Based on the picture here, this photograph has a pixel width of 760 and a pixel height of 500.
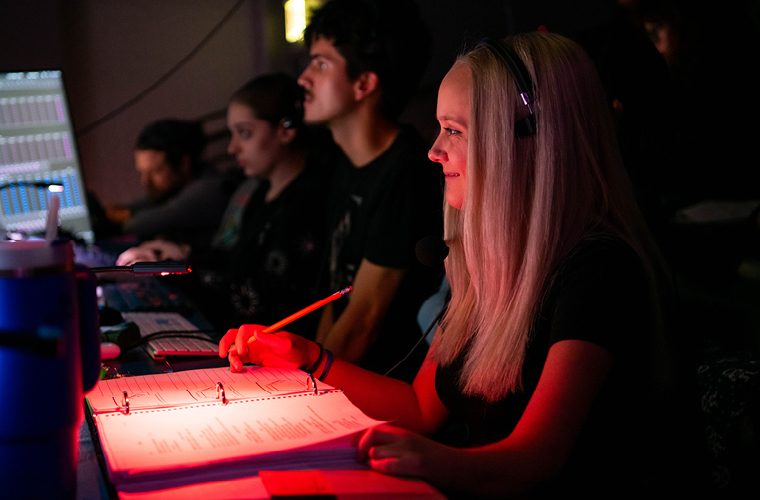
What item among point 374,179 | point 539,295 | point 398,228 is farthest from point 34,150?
point 539,295

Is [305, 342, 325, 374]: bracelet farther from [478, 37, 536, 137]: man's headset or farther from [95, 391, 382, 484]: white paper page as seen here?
[478, 37, 536, 137]: man's headset

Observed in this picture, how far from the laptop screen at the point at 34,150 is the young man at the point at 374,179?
804 millimetres

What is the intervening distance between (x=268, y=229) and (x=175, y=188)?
4.16 ft

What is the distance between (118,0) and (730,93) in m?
3.07

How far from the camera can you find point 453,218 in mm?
1156

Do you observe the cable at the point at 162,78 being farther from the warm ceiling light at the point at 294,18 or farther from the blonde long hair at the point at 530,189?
the blonde long hair at the point at 530,189

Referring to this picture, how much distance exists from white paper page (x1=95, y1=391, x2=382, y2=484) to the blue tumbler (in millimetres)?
62

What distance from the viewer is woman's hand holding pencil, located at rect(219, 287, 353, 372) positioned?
99 cm

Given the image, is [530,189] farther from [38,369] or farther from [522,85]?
[38,369]

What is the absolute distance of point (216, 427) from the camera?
0.69m

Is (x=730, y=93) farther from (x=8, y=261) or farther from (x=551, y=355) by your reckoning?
(x=8, y=261)

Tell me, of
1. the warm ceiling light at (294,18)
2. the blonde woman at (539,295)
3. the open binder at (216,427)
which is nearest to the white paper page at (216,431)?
the open binder at (216,427)

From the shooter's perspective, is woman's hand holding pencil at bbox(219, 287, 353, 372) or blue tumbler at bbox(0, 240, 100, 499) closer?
blue tumbler at bbox(0, 240, 100, 499)

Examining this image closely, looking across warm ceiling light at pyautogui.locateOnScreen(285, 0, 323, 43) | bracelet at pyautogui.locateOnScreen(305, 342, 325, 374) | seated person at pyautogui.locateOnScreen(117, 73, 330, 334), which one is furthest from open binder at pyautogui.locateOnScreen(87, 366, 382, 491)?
warm ceiling light at pyautogui.locateOnScreen(285, 0, 323, 43)
